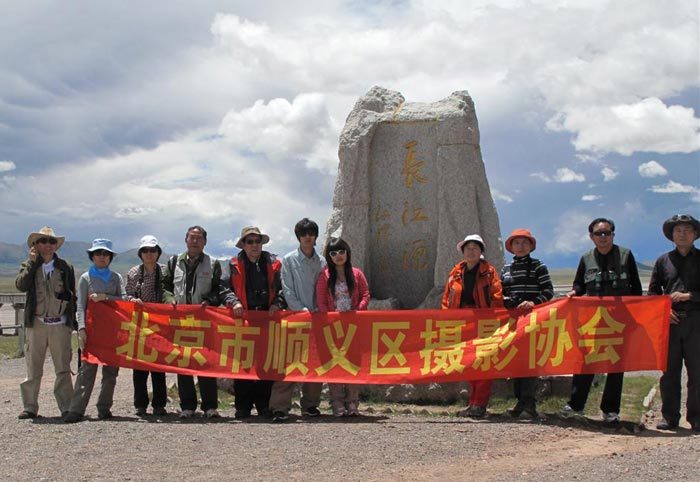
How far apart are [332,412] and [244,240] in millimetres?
2095

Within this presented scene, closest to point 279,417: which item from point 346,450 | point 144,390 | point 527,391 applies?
point 346,450

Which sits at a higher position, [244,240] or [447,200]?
[447,200]

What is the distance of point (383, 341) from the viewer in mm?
7523

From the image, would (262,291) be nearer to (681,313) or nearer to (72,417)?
(72,417)

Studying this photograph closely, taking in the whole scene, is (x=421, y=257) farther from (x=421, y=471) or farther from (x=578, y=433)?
(x=421, y=471)

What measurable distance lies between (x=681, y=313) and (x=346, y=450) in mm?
3437

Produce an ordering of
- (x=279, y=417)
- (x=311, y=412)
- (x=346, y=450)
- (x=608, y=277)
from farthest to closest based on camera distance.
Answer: (x=311, y=412)
(x=279, y=417)
(x=608, y=277)
(x=346, y=450)

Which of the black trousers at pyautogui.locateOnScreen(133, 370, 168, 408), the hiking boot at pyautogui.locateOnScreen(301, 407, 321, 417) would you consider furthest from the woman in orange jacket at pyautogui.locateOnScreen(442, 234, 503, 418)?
the black trousers at pyautogui.locateOnScreen(133, 370, 168, 408)

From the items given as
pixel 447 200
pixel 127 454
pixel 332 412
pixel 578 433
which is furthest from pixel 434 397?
pixel 127 454

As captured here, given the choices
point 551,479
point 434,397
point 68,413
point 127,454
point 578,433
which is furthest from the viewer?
point 434,397

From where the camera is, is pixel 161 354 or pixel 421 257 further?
pixel 421 257

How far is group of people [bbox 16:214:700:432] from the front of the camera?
23.6 feet

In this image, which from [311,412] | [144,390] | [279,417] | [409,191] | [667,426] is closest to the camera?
[667,426]

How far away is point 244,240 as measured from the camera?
733 centimetres
